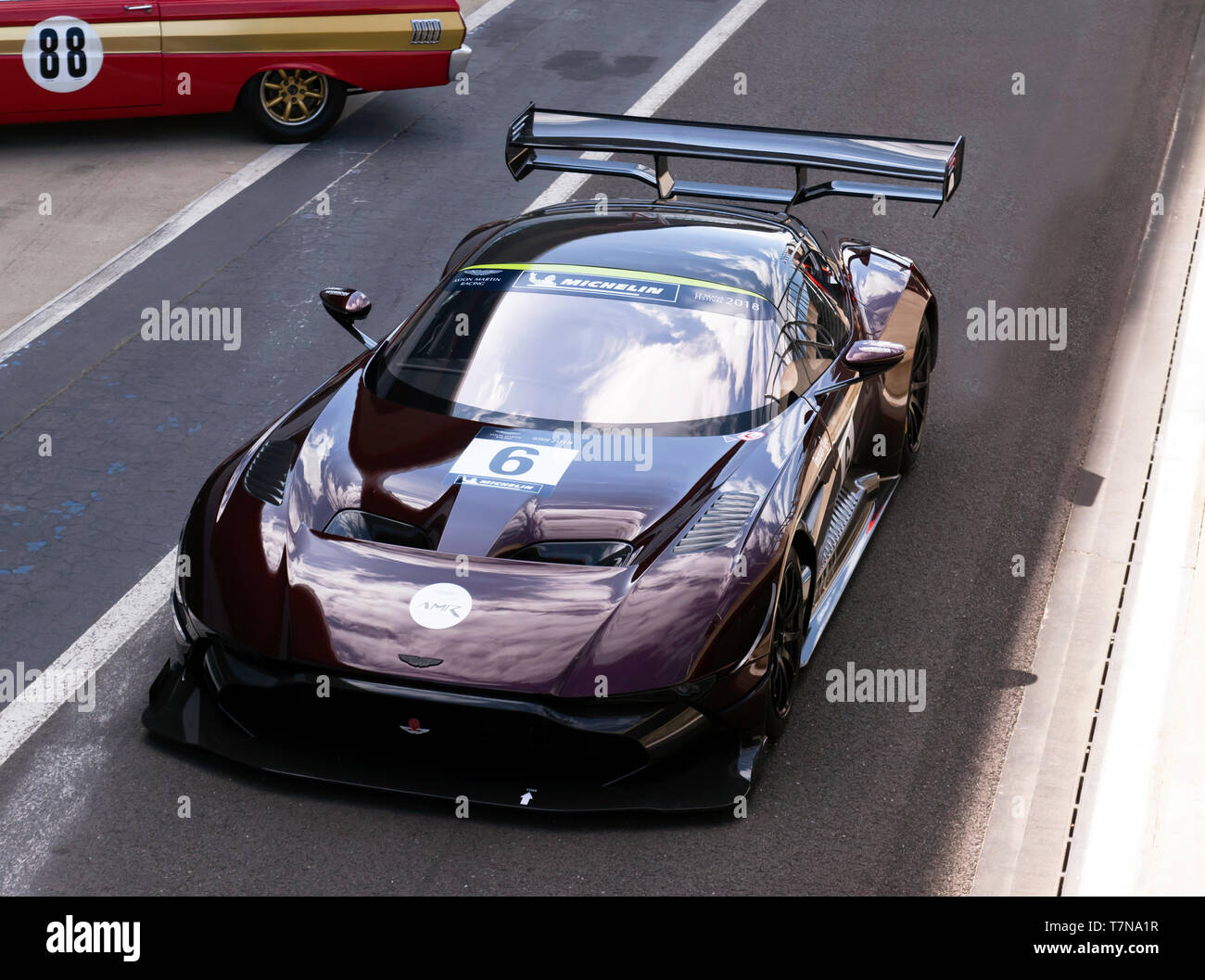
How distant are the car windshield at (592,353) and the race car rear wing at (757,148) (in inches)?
39.2

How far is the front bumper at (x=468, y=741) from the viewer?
15.4 ft

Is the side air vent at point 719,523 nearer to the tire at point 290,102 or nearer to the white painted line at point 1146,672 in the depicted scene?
the white painted line at point 1146,672

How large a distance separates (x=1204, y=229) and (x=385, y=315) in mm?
5840

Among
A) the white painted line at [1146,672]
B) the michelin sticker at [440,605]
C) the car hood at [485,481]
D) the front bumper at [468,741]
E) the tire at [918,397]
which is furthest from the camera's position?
the tire at [918,397]

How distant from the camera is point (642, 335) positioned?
5938mm

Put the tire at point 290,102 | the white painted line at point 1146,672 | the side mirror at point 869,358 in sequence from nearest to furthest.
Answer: the white painted line at point 1146,672
the side mirror at point 869,358
the tire at point 290,102

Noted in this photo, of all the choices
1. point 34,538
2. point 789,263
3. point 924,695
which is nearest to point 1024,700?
point 924,695

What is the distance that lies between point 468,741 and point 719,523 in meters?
1.13

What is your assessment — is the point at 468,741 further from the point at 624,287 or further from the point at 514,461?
the point at 624,287

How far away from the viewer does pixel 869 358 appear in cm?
608
